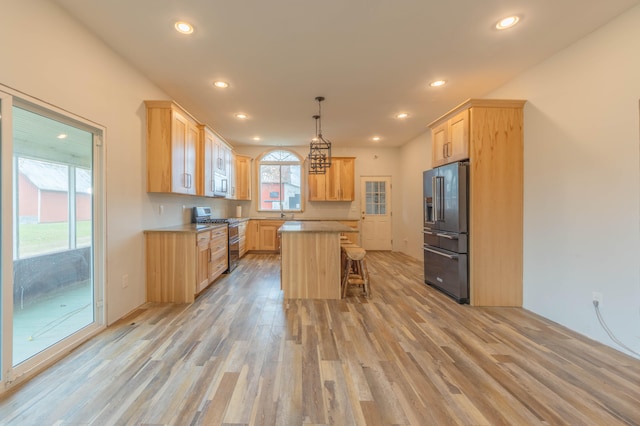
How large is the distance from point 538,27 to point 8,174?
4294 millimetres

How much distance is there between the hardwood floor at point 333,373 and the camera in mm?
1408

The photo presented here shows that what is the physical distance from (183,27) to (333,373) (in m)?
3.13

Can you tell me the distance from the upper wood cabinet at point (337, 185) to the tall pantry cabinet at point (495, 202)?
11.7 feet

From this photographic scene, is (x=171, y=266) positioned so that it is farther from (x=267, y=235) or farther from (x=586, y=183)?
(x=586, y=183)

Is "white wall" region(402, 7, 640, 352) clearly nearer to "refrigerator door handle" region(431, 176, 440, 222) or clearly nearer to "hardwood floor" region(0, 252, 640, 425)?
"hardwood floor" region(0, 252, 640, 425)

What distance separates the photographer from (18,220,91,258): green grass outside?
1811mm

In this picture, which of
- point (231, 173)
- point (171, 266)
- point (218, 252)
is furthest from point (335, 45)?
point (231, 173)

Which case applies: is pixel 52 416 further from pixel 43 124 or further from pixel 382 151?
pixel 382 151

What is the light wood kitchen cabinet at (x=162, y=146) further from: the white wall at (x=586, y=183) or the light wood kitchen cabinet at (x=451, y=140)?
the white wall at (x=586, y=183)

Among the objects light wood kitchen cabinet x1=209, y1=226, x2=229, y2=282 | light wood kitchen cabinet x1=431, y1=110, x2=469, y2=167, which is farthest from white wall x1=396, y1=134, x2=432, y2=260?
light wood kitchen cabinet x1=209, y1=226, x2=229, y2=282

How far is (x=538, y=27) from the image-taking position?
221 centimetres

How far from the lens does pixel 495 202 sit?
2984 millimetres

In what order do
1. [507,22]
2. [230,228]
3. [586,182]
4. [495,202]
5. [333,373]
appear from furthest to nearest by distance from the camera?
[230,228] → [495,202] → [586,182] → [507,22] → [333,373]

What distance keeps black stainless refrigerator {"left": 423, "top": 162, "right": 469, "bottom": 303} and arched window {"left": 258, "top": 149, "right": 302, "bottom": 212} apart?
150 inches
